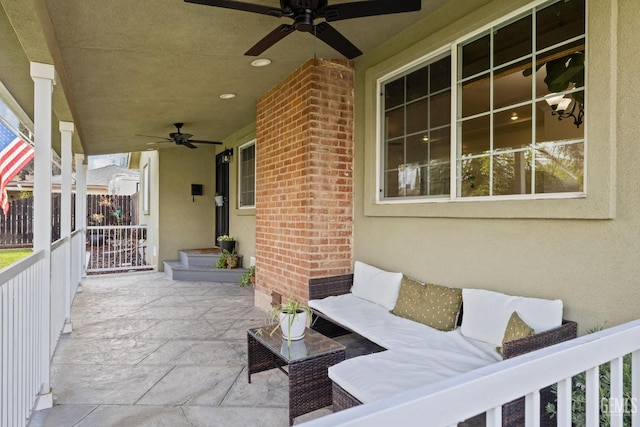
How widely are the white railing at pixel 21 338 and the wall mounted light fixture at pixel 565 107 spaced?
3175mm

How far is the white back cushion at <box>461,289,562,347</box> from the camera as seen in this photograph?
7.29 ft

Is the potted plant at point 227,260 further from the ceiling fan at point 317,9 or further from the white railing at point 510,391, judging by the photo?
the white railing at point 510,391

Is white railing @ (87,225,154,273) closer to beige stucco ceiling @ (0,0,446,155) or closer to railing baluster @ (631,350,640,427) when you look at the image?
beige stucco ceiling @ (0,0,446,155)

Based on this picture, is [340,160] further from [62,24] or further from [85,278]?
[85,278]

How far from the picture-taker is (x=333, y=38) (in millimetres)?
2596

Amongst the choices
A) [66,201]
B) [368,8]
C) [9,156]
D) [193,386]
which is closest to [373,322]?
[193,386]

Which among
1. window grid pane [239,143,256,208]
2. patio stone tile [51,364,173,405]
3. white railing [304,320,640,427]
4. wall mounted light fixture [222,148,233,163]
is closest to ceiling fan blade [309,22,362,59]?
white railing [304,320,640,427]

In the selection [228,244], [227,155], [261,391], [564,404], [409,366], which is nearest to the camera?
[564,404]

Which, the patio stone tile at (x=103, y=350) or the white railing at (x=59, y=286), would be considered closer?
the patio stone tile at (x=103, y=350)

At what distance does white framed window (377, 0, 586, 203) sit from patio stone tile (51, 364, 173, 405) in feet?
8.65

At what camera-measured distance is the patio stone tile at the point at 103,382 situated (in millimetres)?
2646

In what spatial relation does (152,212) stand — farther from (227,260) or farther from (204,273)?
(227,260)

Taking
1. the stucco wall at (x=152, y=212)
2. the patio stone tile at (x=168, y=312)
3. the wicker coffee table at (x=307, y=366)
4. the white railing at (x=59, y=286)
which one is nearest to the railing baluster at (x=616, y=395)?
the wicker coffee table at (x=307, y=366)

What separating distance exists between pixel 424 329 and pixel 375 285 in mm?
816
